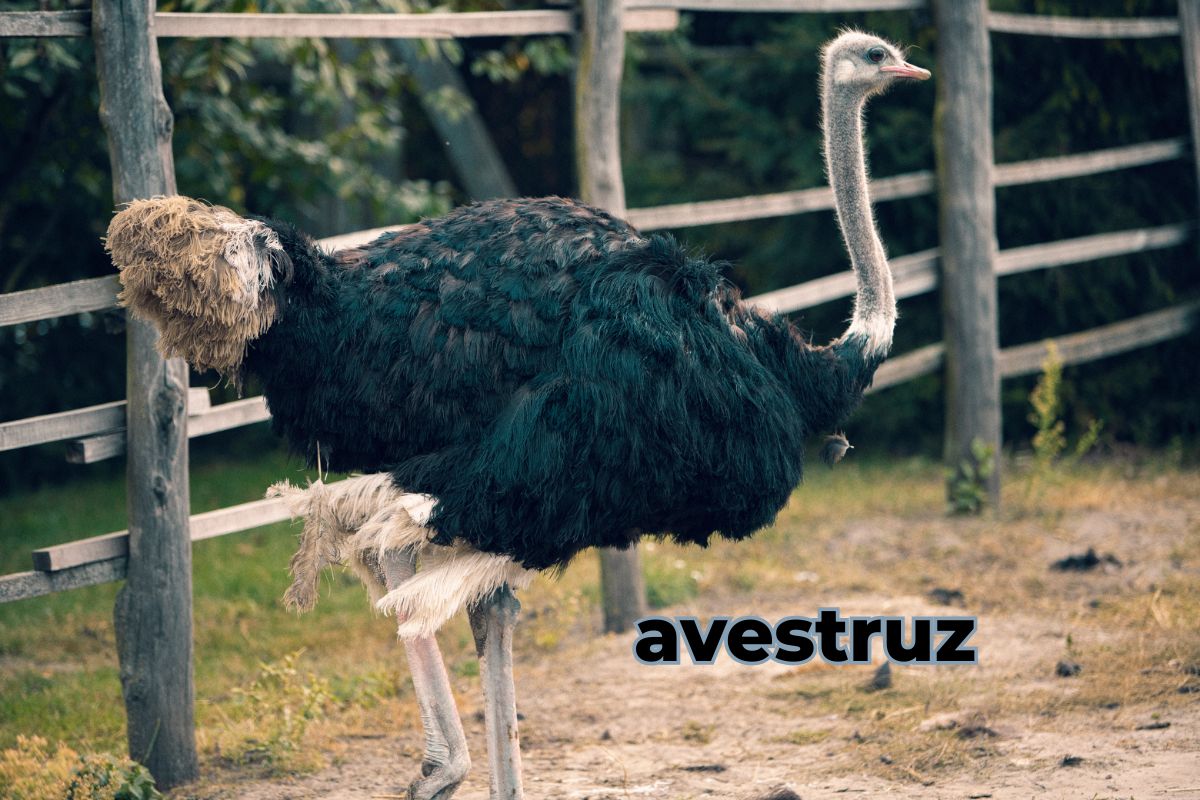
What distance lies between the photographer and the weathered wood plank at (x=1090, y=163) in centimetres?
658

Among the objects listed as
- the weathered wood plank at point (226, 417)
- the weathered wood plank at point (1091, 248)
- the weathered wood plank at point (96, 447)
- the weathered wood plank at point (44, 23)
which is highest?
the weathered wood plank at point (44, 23)

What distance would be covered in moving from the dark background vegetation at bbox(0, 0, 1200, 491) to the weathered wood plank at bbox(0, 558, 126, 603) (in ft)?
9.39

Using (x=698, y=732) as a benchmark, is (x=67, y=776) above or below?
above

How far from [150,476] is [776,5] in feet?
9.98

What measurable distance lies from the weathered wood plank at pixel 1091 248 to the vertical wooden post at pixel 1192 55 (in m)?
0.47

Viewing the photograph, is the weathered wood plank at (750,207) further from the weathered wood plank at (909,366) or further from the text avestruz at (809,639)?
the text avestruz at (809,639)

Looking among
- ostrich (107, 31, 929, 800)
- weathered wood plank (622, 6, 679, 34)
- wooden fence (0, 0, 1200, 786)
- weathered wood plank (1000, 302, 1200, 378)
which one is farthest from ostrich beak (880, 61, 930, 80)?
weathered wood plank (1000, 302, 1200, 378)

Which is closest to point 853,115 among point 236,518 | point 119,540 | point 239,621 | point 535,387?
point 535,387

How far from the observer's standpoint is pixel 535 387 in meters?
3.27

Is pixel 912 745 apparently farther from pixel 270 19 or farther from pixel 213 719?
pixel 270 19

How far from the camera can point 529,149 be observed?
9.86m

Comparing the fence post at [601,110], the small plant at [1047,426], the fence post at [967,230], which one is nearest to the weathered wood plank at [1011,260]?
the fence post at [967,230]

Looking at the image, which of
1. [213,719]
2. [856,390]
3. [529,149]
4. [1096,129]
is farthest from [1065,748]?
[529,149]

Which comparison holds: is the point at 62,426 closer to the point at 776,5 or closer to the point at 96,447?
the point at 96,447
